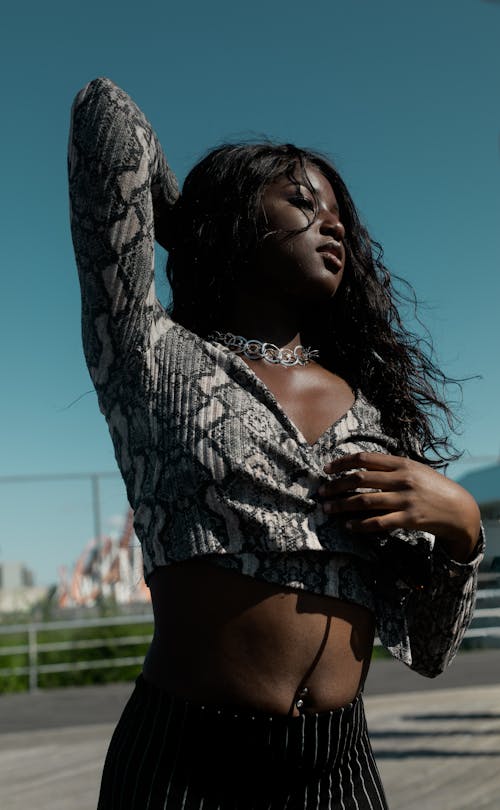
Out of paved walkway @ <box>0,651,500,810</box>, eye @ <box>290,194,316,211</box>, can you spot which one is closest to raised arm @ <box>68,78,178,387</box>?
eye @ <box>290,194,316,211</box>

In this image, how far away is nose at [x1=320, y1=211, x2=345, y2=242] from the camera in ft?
4.99

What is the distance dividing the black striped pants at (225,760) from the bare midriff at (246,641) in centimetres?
2

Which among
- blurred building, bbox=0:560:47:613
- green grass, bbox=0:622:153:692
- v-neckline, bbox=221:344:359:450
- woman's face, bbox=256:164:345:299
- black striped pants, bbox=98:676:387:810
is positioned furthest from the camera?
green grass, bbox=0:622:153:692

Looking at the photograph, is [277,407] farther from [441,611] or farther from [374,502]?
[441,611]

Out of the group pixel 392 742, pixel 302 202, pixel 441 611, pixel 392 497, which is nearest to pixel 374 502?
pixel 392 497

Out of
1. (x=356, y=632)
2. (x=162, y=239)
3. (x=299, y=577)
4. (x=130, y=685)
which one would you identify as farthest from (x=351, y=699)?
(x=130, y=685)

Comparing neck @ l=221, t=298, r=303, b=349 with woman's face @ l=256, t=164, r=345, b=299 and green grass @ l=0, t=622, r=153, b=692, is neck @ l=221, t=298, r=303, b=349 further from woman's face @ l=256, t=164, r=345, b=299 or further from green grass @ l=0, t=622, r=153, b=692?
green grass @ l=0, t=622, r=153, b=692

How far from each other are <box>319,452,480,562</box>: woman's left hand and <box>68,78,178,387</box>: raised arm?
1.24 ft

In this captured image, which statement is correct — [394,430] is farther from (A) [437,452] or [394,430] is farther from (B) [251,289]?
(B) [251,289]

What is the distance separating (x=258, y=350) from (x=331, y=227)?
0.24m

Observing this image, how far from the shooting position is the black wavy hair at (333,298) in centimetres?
154

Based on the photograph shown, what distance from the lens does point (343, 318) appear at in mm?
1717

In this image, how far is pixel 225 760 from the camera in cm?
125

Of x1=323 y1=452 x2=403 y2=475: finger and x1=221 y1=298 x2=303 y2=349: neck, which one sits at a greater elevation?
x1=221 y1=298 x2=303 y2=349: neck
